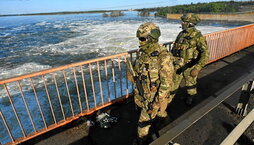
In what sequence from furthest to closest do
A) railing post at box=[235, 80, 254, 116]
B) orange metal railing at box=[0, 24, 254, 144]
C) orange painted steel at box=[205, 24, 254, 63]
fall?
orange painted steel at box=[205, 24, 254, 63]
orange metal railing at box=[0, 24, 254, 144]
railing post at box=[235, 80, 254, 116]

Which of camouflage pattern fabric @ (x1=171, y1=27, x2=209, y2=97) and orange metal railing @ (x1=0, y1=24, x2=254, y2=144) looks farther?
orange metal railing @ (x1=0, y1=24, x2=254, y2=144)

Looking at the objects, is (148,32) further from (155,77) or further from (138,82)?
(138,82)

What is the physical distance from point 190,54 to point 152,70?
5.32ft

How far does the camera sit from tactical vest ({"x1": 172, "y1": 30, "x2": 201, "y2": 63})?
11.2 feet

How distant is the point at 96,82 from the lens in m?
7.86

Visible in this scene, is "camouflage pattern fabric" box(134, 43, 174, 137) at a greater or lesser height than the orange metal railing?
Result: greater

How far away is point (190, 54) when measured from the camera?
353cm

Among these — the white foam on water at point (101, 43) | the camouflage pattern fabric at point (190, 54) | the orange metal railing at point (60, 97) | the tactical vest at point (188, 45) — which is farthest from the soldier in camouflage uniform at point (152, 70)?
the white foam on water at point (101, 43)

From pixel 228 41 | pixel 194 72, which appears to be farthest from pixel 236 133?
pixel 228 41

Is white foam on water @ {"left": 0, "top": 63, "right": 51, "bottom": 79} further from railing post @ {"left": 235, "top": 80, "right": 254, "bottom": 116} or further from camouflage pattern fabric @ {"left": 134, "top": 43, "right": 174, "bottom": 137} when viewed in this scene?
railing post @ {"left": 235, "top": 80, "right": 254, "bottom": 116}

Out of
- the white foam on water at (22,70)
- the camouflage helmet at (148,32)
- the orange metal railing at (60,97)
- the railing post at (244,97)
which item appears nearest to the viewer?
the camouflage helmet at (148,32)

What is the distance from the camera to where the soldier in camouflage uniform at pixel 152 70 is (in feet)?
7.23

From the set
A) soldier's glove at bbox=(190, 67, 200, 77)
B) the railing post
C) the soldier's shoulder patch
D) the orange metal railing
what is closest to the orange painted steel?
the orange metal railing

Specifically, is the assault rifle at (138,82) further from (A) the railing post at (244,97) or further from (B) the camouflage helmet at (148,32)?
(A) the railing post at (244,97)
